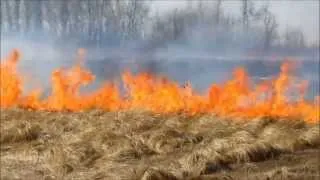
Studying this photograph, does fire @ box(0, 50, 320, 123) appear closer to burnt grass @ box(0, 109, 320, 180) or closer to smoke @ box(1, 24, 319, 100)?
smoke @ box(1, 24, 319, 100)

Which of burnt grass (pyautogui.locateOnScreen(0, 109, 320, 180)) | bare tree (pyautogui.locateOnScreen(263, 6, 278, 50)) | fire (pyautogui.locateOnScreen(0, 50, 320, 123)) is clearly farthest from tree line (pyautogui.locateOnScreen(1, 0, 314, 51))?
burnt grass (pyautogui.locateOnScreen(0, 109, 320, 180))

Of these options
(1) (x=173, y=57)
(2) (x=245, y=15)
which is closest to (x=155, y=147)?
(1) (x=173, y=57)

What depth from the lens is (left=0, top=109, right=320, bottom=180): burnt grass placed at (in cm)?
707

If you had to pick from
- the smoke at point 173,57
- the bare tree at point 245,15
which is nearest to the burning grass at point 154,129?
the smoke at point 173,57

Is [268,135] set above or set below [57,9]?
below

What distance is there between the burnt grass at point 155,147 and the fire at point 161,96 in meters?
0.60

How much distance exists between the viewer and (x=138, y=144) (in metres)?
8.34

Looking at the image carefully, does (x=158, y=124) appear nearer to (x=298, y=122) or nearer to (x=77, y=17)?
(x=298, y=122)

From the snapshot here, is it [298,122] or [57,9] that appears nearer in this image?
[298,122]

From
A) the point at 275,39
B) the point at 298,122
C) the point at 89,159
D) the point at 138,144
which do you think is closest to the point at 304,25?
the point at 275,39

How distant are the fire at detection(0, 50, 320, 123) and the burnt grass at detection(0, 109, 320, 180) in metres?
0.60

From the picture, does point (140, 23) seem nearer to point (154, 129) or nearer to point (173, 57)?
point (173, 57)

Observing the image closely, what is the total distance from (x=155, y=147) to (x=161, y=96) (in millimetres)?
2582

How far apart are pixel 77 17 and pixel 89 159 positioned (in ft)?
14.2
